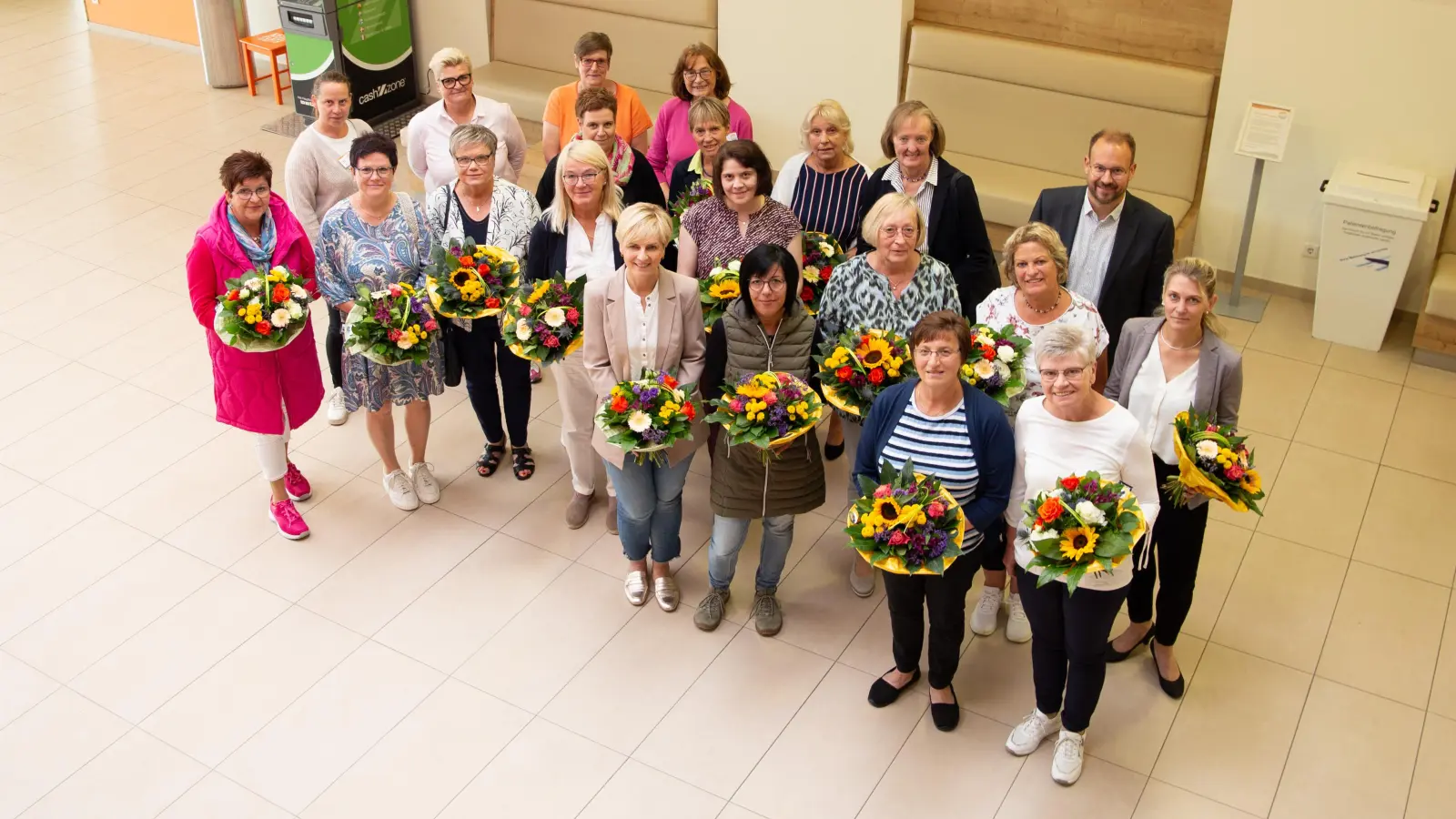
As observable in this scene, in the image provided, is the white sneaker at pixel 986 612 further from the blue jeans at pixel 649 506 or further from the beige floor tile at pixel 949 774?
the blue jeans at pixel 649 506

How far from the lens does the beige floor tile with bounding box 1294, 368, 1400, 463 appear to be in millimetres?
6109

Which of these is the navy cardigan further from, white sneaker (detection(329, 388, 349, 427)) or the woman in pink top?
white sneaker (detection(329, 388, 349, 427))

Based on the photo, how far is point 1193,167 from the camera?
7336 mm

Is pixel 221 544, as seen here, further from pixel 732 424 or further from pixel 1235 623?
pixel 1235 623

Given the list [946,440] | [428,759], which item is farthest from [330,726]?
[946,440]

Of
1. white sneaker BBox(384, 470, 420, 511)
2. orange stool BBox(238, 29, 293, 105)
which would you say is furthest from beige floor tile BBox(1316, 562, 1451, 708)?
orange stool BBox(238, 29, 293, 105)

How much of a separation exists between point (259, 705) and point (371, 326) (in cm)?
150

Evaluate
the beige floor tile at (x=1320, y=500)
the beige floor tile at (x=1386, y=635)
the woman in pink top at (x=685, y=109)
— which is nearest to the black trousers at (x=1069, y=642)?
the beige floor tile at (x=1386, y=635)

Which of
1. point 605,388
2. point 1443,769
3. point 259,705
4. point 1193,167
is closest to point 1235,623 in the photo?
point 1443,769

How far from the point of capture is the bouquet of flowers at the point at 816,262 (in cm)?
517

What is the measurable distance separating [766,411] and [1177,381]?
4.49 feet

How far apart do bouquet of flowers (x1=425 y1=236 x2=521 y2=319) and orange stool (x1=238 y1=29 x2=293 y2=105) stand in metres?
5.77

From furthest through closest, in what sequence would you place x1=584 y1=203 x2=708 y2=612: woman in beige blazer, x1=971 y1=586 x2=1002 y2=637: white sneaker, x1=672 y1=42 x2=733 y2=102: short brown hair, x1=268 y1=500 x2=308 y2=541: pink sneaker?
x1=672 y1=42 x2=733 y2=102: short brown hair, x1=268 y1=500 x2=308 y2=541: pink sneaker, x1=971 y1=586 x2=1002 y2=637: white sneaker, x1=584 y1=203 x2=708 y2=612: woman in beige blazer

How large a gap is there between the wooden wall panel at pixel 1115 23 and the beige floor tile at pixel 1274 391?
5.87 ft
